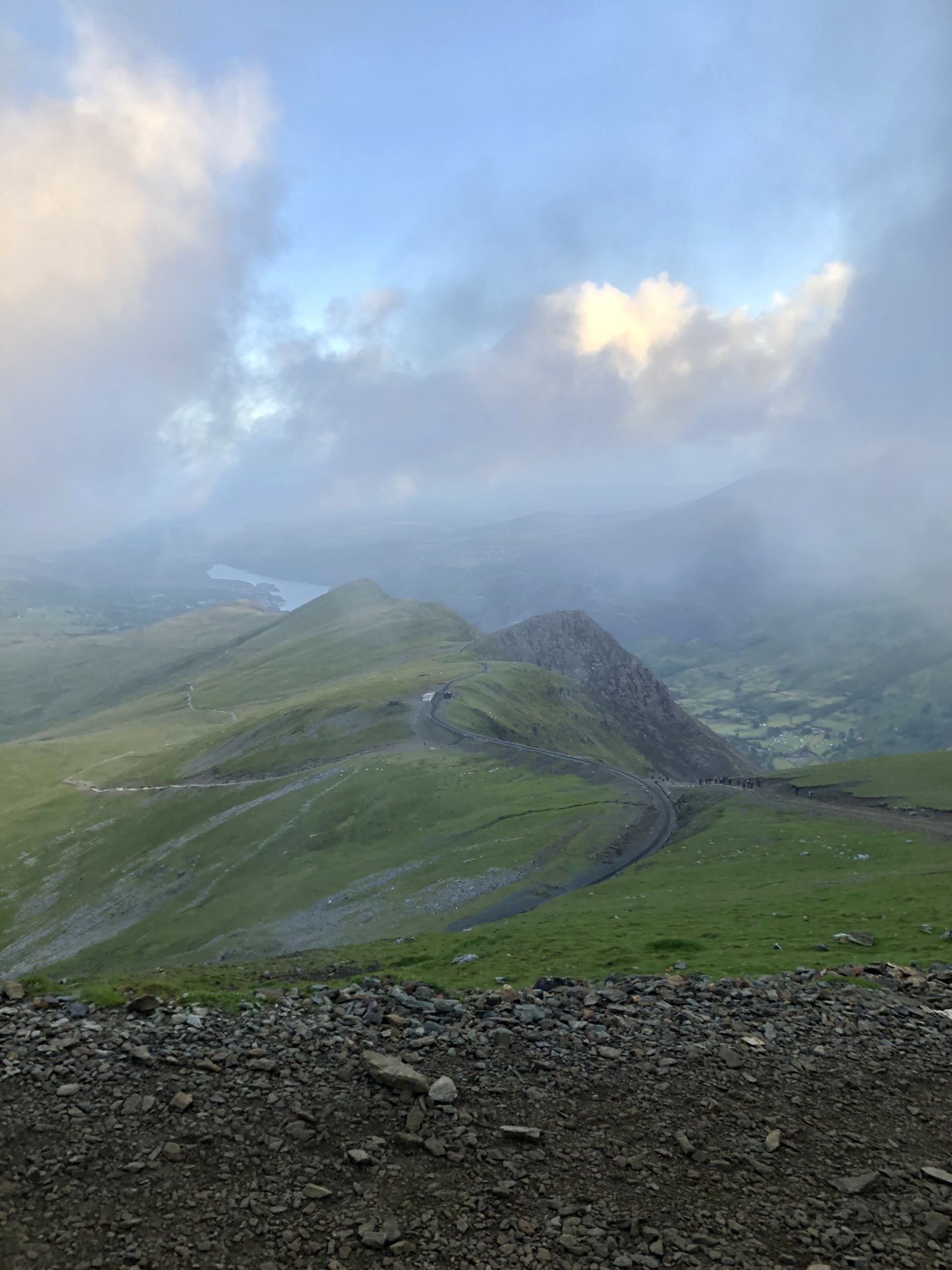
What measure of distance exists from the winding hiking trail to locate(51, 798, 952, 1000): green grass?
3.49 meters

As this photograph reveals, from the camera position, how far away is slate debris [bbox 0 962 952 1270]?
13750 millimetres

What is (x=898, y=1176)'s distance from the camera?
51.2 ft

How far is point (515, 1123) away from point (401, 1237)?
163 inches

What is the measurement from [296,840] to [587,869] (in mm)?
41548

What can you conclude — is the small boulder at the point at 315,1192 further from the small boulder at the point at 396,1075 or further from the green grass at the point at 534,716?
the green grass at the point at 534,716

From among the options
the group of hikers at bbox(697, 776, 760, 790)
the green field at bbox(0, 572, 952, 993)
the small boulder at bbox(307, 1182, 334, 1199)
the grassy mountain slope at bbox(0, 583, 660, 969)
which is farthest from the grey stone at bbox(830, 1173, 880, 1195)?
the group of hikers at bbox(697, 776, 760, 790)

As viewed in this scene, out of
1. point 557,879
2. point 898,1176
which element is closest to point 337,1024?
point 898,1176

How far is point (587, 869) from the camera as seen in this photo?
245 feet

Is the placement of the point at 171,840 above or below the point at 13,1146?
below

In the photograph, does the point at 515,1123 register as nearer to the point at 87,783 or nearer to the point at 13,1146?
the point at 13,1146

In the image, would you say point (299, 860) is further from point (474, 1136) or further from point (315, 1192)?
point (315, 1192)

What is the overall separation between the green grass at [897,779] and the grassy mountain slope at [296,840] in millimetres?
29541

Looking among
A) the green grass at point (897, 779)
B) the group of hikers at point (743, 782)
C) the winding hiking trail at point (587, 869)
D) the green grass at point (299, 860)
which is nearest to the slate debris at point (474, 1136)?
the winding hiking trail at point (587, 869)

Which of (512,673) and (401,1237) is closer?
(401,1237)
